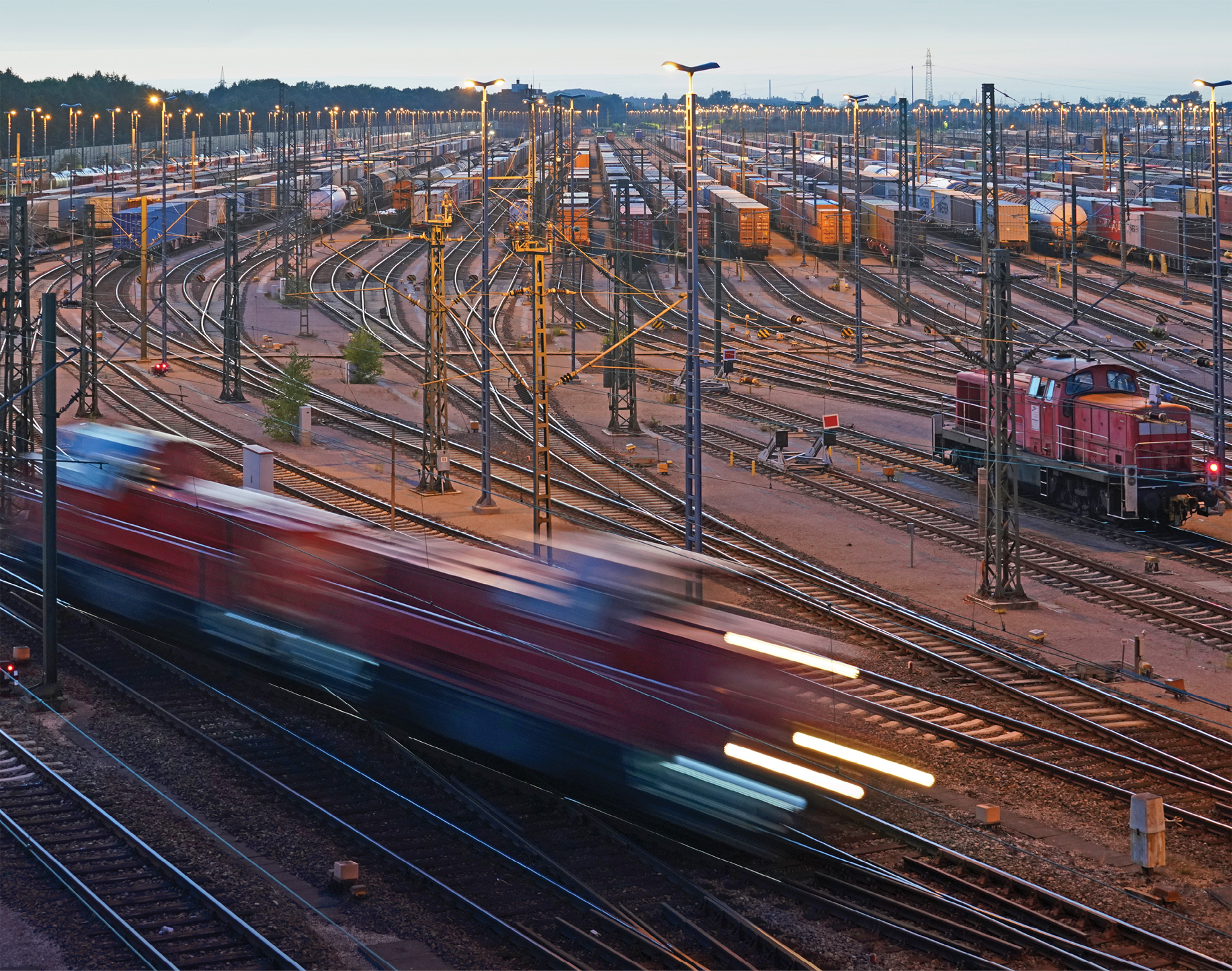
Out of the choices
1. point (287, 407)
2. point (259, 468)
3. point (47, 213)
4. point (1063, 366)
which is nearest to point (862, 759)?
point (259, 468)

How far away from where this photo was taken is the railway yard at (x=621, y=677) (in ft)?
41.8

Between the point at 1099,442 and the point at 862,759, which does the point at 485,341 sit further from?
the point at 862,759

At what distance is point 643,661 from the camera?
42.5 ft

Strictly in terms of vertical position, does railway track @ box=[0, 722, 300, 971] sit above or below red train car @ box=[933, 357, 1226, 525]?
below

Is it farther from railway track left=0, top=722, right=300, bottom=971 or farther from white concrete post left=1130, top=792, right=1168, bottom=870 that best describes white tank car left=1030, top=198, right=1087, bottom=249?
railway track left=0, top=722, right=300, bottom=971

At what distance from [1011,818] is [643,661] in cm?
492

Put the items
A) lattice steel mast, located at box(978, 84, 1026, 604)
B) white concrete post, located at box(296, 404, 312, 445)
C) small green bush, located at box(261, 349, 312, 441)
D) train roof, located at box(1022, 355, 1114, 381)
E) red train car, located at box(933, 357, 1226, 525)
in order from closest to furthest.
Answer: lattice steel mast, located at box(978, 84, 1026, 604)
red train car, located at box(933, 357, 1226, 525)
train roof, located at box(1022, 355, 1114, 381)
white concrete post, located at box(296, 404, 312, 445)
small green bush, located at box(261, 349, 312, 441)

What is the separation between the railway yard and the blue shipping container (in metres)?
29.7

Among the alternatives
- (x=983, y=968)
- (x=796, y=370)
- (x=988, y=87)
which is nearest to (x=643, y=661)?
(x=983, y=968)

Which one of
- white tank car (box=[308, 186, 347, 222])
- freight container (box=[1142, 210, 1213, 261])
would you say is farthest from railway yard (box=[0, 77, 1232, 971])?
white tank car (box=[308, 186, 347, 222])

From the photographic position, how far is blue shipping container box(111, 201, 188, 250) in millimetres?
69750

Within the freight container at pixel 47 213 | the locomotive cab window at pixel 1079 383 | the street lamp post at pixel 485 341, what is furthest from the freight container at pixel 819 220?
the street lamp post at pixel 485 341

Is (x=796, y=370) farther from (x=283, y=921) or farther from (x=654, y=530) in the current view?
(x=283, y=921)

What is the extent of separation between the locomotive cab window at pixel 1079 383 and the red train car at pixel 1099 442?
0.01 metres
